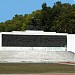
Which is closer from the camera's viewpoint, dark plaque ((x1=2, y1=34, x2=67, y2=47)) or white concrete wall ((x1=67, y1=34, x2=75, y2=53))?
dark plaque ((x1=2, y1=34, x2=67, y2=47))

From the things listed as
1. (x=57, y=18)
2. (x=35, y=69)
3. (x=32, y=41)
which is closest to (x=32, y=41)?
(x=32, y=41)

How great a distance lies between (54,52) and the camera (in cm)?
6500

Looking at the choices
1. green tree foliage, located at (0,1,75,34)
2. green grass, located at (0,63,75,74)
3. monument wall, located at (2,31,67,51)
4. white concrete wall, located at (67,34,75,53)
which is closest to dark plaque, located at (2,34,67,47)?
monument wall, located at (2,31,67,51)

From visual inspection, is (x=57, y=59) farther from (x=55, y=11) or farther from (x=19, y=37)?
(x=55, y=11)

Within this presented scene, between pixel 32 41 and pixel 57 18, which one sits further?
pixel 57 18

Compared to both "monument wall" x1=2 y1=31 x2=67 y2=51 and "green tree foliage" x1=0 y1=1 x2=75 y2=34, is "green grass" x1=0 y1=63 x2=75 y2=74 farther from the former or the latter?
"green tree foliage" x1=0 y1=1 x2=75 y2=34

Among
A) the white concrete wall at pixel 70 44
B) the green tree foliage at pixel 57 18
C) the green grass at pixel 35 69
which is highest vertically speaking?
the green tree foliage at pixel 57 18

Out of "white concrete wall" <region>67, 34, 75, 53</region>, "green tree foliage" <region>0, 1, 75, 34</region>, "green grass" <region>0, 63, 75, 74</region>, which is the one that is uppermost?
"green tree foliage" <region>0, 1, 75, 34</region>

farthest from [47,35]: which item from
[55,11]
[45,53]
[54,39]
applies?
[55,11]

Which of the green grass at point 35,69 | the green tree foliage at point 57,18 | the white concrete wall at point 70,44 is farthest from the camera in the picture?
the green tree foliage at point 57,18

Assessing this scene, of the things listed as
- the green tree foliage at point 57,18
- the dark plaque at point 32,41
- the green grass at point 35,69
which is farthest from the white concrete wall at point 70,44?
the green grass at point 35,69

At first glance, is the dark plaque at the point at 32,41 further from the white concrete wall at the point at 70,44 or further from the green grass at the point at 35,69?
the green grass at the point at 35,69

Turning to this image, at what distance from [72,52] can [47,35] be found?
16.7 feet

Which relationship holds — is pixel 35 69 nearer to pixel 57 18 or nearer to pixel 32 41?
pixel 32 41
